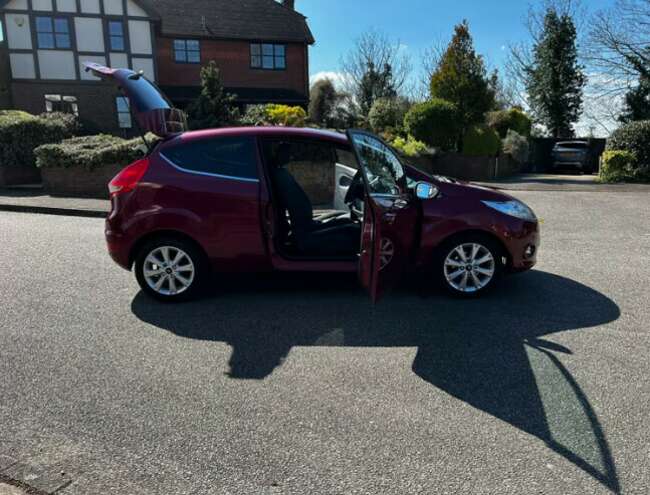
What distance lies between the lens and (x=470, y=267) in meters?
4.82

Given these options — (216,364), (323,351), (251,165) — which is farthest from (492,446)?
(251,165)

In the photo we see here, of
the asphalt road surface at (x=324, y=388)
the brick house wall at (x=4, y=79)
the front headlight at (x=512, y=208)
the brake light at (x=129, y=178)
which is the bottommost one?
the asphalt road surface at (x=324, y=388)

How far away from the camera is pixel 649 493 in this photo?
7.52 ft

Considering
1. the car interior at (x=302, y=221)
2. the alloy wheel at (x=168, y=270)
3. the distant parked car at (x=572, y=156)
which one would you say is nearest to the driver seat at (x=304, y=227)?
the car interior at (x=302, y=221)

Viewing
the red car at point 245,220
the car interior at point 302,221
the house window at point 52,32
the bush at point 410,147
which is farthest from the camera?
the house window at point 52,32

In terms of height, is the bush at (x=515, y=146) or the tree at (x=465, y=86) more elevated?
the tree at (x=465, y=86)

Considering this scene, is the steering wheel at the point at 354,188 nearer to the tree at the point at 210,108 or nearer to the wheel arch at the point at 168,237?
the wheel arch at the point at 168,237

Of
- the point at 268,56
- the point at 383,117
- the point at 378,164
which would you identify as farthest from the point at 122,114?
the point at 378,164

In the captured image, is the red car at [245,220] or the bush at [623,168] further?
the bush at [623,168]

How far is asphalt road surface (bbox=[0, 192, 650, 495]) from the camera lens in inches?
96.4

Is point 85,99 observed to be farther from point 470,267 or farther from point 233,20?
point 470,267

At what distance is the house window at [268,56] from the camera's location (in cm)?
2719

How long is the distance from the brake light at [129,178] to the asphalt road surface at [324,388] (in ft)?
3.61

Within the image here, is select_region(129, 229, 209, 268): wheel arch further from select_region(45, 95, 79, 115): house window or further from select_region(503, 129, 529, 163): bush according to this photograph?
select_region(45, 95, 79, 115): house window
